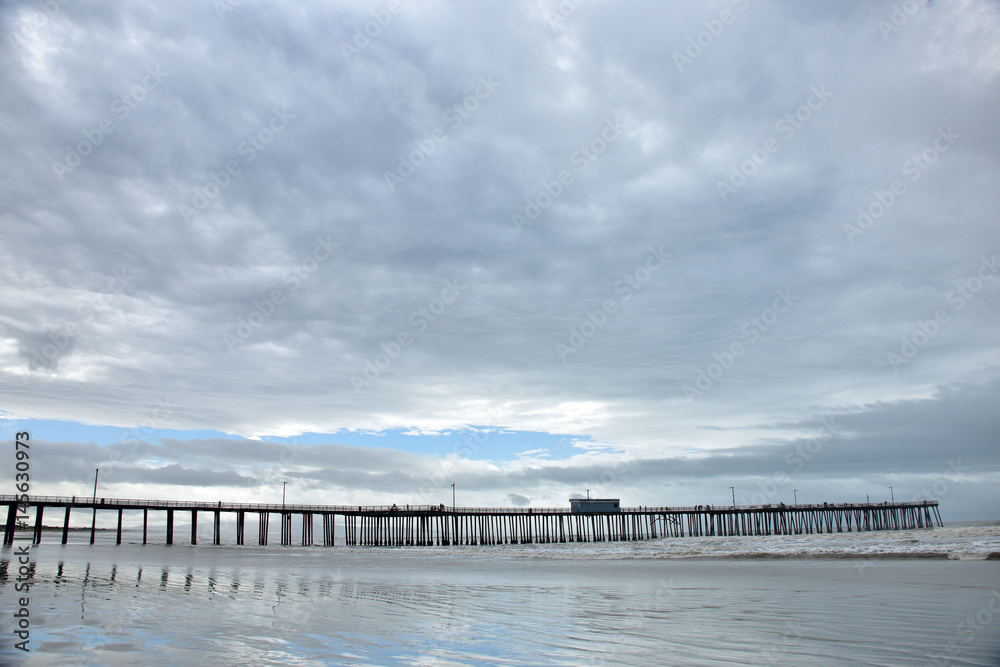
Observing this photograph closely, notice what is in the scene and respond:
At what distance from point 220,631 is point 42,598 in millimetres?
6891

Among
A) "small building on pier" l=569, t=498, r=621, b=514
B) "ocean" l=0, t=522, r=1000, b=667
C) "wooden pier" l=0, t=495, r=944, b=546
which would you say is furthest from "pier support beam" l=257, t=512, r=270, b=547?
"ocean" l=0, t=522, r=1000, b=667

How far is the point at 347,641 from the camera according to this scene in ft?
29.9

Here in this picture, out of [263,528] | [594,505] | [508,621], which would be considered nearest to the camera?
[508,621]

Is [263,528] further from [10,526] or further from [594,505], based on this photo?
[594,505]

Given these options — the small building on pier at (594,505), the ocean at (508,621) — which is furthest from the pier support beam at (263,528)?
the ocean at (508,621)

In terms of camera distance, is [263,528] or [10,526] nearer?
[10,526]

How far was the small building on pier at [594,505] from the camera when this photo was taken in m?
82.9

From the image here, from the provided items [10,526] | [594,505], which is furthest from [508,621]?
[594,505]

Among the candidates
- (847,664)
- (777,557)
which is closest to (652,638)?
(847,664)

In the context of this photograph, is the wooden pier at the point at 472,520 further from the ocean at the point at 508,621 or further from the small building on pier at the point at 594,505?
the ocean at the point at 508,621

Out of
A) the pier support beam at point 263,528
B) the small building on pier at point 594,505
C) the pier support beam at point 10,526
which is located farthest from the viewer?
the small building on pier at point 594,505

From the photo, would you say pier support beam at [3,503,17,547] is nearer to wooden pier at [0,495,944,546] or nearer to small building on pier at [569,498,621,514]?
wooden pier at [0,495,944,546]

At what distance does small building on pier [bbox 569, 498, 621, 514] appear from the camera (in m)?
82.9

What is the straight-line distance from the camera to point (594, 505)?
83312 millimetres
